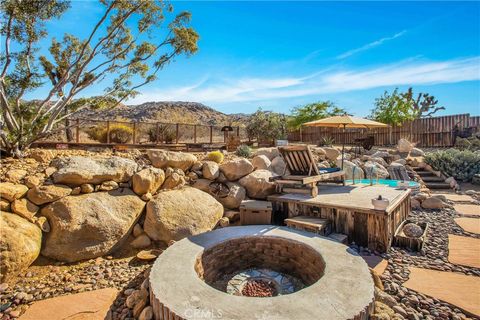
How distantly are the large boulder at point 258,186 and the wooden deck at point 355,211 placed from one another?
330 millimetres

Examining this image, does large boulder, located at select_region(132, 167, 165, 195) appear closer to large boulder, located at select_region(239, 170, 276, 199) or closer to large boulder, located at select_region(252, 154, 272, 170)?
large boulder, located at select_region(239, 170, 276, 199)

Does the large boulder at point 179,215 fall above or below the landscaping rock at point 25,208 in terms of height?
below

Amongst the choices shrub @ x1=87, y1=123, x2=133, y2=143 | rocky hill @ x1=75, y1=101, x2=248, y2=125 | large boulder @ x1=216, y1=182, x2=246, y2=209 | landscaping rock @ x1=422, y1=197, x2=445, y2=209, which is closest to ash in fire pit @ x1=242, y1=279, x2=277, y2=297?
large boulder @ x1=216, y1=182, x2=246, y2=209

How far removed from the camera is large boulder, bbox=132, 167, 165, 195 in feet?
17.2

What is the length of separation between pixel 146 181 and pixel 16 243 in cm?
223

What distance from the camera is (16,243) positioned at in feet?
12.3

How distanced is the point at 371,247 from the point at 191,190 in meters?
3.87

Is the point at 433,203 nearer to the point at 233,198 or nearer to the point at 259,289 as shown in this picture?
the point at 233,198

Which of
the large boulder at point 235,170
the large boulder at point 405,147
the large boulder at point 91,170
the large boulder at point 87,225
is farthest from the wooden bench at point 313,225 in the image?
the large boulder at point 405,147

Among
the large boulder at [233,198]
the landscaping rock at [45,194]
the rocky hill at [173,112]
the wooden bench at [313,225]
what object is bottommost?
the wooden bench at [313,225]

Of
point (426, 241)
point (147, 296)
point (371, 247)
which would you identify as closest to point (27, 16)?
point (147, 296)

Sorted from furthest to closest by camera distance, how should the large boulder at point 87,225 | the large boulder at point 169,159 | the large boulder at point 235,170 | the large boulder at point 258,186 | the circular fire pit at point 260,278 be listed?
the large boulder at point 235,170, the large boulder at point 258,186, the large boulder at point 169,159, the large boulder at point 87,225, the circular fire pit at point 260,278

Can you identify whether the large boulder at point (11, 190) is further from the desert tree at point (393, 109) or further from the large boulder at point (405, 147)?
the desert tree at point (393, 109)

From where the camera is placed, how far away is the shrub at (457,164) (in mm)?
9867
